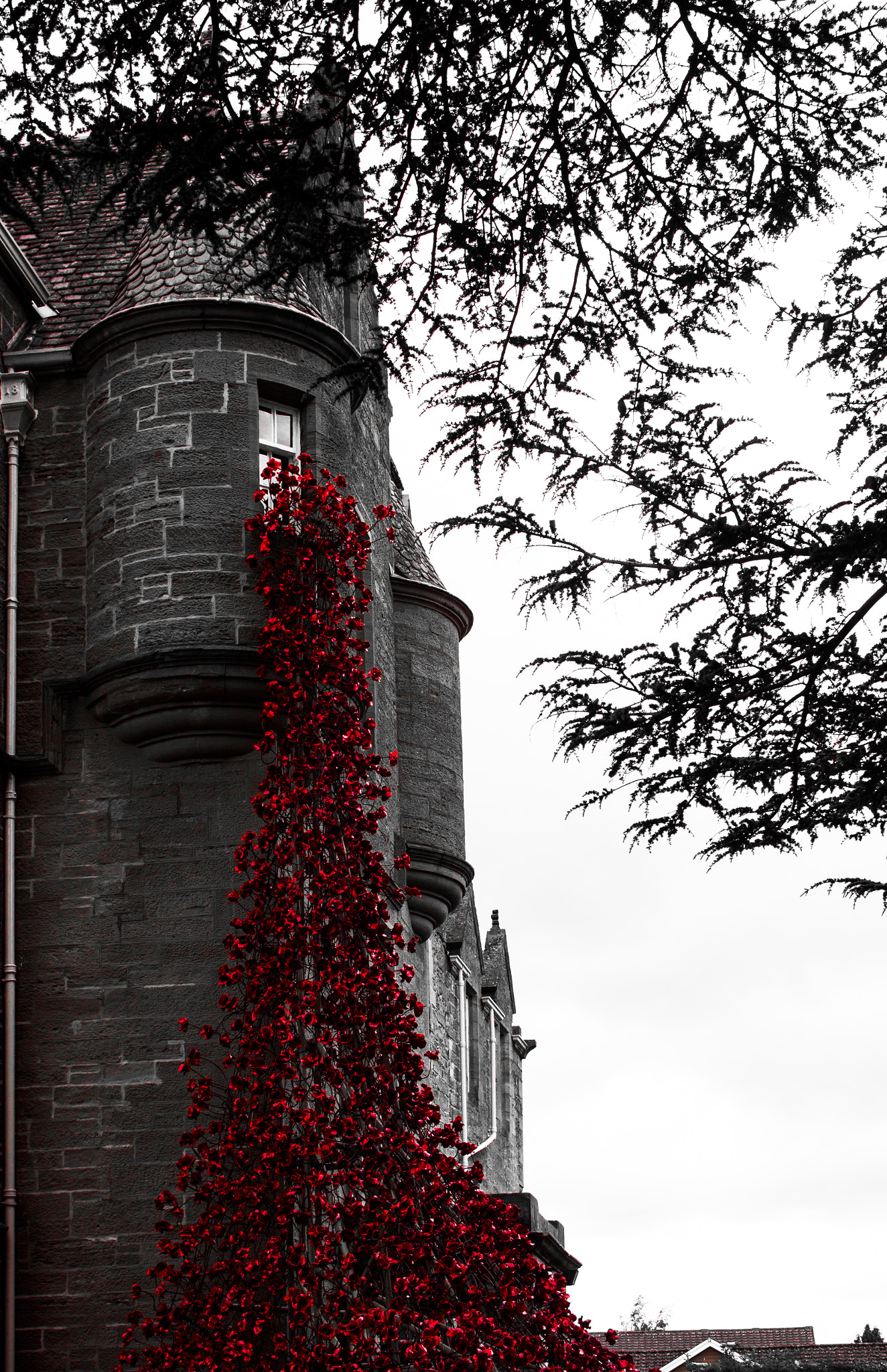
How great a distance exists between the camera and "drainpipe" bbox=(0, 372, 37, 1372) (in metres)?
9.52

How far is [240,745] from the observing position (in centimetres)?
1047

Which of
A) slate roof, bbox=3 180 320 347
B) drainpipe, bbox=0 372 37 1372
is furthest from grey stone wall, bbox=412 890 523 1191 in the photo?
slate roof, bbox=3 180 320 347

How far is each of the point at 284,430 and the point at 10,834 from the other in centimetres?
314

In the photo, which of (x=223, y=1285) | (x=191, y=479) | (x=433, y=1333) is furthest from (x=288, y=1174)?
(x=191, y=479)

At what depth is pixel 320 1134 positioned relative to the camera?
9.09m

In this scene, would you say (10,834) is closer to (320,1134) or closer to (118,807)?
(118,807)

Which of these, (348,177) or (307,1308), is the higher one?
(348,177)

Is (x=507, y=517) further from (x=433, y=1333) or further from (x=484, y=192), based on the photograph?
(x=433, y=1333)

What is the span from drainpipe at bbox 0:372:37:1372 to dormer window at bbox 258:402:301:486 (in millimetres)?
1544

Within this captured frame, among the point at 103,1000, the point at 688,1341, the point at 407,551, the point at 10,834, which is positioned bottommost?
the point at 688,1341

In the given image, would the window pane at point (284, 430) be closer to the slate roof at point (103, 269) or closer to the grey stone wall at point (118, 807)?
the grey stone wall at point (118, 807)

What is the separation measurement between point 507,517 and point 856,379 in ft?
4.65

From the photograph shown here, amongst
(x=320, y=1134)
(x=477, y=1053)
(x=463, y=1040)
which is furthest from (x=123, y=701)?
(x=477, y=1053)

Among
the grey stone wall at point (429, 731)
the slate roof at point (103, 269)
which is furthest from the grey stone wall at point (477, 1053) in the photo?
the slate roof at point (103, 269)
